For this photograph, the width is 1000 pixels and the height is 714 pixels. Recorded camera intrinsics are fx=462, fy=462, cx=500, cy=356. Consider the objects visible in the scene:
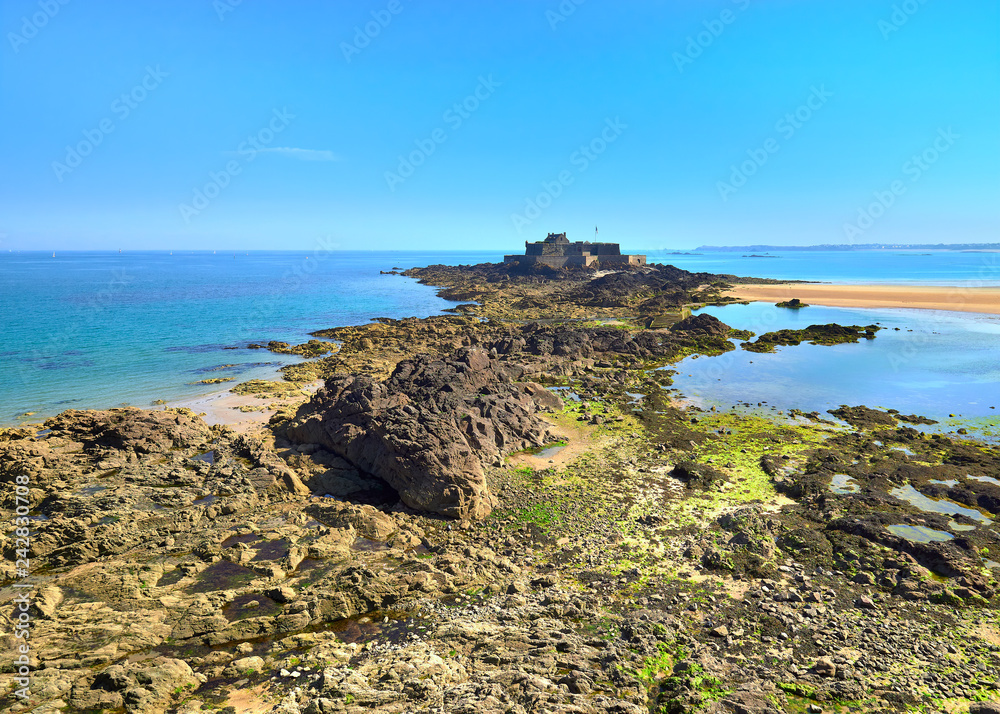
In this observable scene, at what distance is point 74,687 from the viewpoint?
7.77 meters

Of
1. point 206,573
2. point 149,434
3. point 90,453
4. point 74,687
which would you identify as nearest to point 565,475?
point 206,573

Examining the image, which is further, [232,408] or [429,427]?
[232,408]

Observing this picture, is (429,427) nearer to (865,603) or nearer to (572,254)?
(865,603)

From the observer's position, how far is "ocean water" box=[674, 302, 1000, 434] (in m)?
24.9

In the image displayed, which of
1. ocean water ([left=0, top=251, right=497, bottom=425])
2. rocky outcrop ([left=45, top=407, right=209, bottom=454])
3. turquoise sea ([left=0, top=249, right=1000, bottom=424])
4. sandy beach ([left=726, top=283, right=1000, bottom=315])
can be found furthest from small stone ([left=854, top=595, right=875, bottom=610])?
sandy beach ([left=726, top=283, right=1000, bottom=315])

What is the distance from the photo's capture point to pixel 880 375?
102 ft

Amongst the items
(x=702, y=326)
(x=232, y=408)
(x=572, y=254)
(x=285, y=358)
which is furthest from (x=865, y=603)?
(x=572, y=254)

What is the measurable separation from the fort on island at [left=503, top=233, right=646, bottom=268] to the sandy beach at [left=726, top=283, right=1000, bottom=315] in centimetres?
3054

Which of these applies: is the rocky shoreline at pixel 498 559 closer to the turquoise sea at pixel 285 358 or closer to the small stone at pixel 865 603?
the small stone at pixel 865 603

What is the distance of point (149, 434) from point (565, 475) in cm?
1615

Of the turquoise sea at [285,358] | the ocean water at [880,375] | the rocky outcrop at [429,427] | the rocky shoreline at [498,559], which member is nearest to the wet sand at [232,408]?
the rocky shoreline at [498,559]

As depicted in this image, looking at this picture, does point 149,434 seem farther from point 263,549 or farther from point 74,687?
point 74,687

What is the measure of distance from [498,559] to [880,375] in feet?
105

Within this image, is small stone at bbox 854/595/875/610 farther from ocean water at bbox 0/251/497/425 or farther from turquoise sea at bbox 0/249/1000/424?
ocean water at bbox 0/251/497/425
